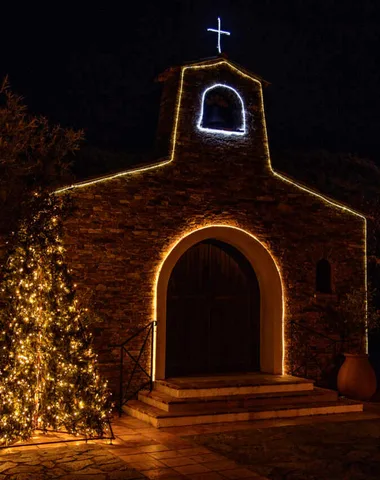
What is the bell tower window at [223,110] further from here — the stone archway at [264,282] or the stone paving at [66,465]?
the stone paving at [66,465]

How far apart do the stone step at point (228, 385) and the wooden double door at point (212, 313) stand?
58 centimetres

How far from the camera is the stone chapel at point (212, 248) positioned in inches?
400

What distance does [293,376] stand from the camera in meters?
11.1

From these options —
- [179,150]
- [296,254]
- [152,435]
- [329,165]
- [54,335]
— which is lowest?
[152,435]

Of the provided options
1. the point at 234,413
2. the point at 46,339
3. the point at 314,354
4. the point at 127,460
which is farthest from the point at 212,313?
the point at 127,460

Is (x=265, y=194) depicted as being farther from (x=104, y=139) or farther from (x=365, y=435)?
(x=104, y=139)

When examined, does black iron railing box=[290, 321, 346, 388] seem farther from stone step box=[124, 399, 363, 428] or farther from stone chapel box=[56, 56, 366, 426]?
stone step box=[124, 399, 363, 428]

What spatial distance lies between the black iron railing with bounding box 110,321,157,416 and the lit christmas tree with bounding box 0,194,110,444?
190 cm

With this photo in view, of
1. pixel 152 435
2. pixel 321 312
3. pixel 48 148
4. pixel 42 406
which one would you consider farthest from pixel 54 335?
pixel 321 312

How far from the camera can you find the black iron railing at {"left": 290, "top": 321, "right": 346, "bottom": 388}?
1140 cm

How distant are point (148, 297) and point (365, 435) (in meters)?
3.93

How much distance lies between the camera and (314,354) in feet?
37.9

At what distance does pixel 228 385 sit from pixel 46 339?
125 inches

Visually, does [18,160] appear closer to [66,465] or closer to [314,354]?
[66,465]
